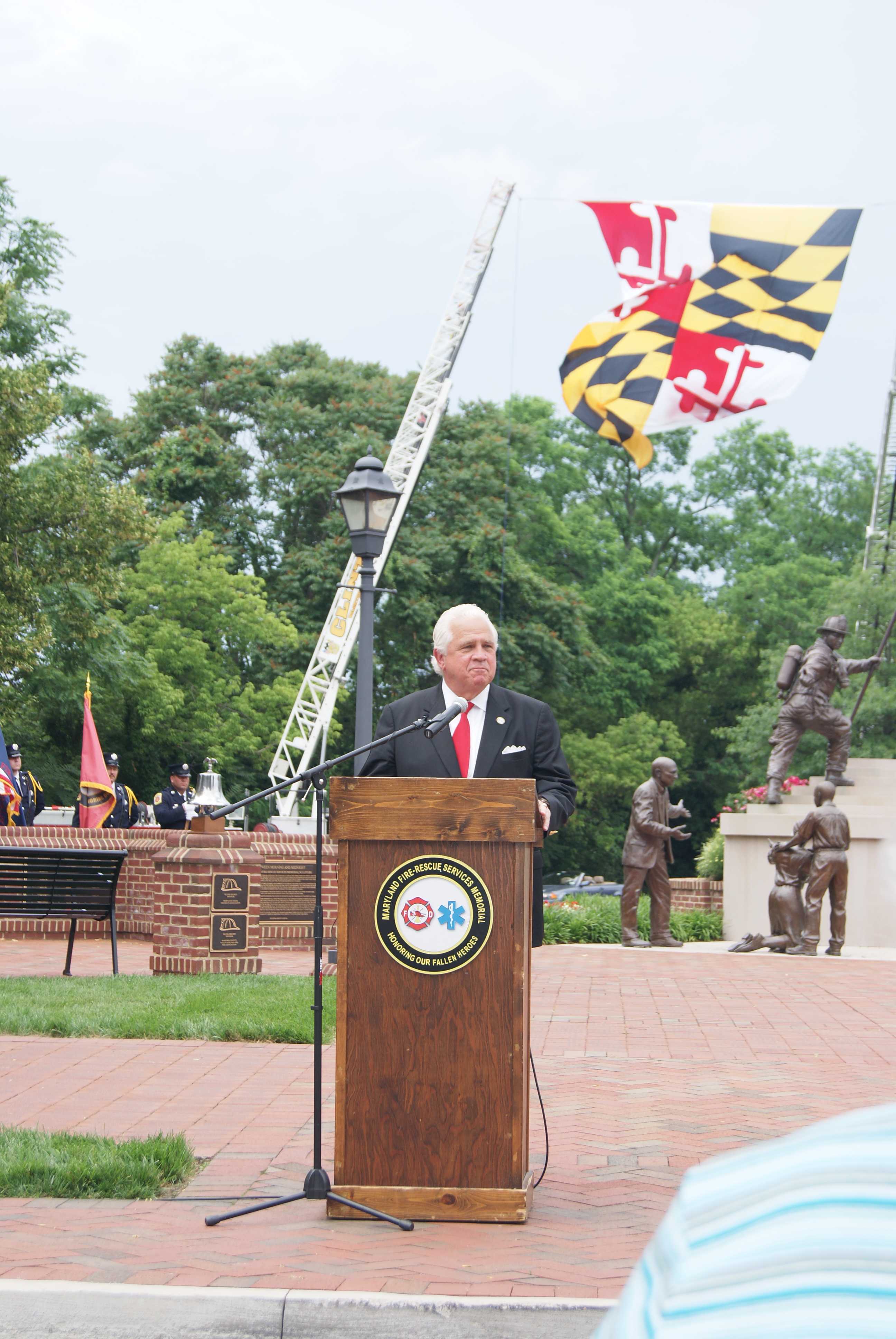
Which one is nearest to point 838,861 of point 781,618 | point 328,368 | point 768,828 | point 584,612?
point 768,828

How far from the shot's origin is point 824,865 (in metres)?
15.5

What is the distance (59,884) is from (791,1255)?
447 inches

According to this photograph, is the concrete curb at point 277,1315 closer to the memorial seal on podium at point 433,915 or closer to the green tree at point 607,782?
the memorial seal on podium at point 433,915

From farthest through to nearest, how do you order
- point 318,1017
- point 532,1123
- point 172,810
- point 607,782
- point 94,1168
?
1. point 607,782
2. point 172,810
3. point 532,1123
4. point 94,1168
5. point 318,1017

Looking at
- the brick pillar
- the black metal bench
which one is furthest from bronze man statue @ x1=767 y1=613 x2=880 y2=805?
the black metal bench

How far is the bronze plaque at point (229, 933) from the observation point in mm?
11844

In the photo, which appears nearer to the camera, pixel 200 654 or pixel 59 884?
pixel 59 884

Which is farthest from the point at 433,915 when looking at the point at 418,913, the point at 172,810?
the point at 172,810

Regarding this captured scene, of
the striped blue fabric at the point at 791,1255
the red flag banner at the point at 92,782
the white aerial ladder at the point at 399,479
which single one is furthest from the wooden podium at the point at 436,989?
the white aerial ladder at the point at 399,479

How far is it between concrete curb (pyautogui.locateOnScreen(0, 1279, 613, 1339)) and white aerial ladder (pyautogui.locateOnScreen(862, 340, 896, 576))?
114 ft

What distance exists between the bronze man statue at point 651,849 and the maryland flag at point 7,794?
7.38 metres

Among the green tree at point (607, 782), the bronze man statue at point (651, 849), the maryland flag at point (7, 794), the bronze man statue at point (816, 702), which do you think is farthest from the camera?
the green tree at point (607, 782)

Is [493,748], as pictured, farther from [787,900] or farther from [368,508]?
[787,900]

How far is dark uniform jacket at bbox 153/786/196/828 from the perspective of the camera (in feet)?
58.0
